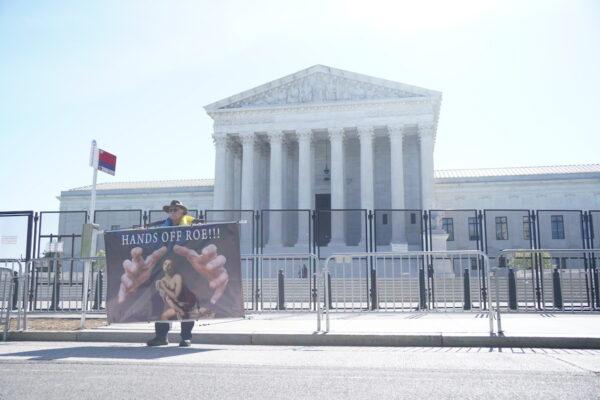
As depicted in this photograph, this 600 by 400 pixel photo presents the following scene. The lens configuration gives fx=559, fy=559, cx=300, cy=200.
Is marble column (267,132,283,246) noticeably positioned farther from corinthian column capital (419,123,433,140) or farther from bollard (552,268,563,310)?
bollard (552,268,563,310)

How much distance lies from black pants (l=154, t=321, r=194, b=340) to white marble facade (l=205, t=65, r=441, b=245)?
33.3 metres

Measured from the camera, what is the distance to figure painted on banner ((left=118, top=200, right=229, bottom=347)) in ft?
30.8

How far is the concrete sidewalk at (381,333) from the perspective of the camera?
910 cm

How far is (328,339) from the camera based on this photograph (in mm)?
9523

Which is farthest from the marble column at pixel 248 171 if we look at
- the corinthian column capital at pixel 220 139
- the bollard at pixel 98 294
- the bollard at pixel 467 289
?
the bollard at pixel 467 289

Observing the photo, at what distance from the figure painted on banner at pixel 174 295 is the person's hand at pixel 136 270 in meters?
0.25

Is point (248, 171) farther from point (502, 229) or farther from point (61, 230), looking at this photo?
point (61, 230)

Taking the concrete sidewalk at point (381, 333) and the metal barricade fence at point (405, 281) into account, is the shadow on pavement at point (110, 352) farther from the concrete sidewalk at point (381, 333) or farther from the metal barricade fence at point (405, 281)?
the metal barricade fence at point (405, 281)

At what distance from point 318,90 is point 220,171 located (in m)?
11.1

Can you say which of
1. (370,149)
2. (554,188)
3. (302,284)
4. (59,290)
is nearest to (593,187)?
(554,188)

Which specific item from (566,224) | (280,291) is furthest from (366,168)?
(280,291)

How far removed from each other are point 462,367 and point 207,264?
182 inches

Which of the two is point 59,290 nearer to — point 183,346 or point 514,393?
point 183,346

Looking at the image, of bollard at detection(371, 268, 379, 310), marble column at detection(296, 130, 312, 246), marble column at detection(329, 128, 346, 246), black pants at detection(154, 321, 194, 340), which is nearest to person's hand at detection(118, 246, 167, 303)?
black pants at detection(154, 321, 194, 340)
